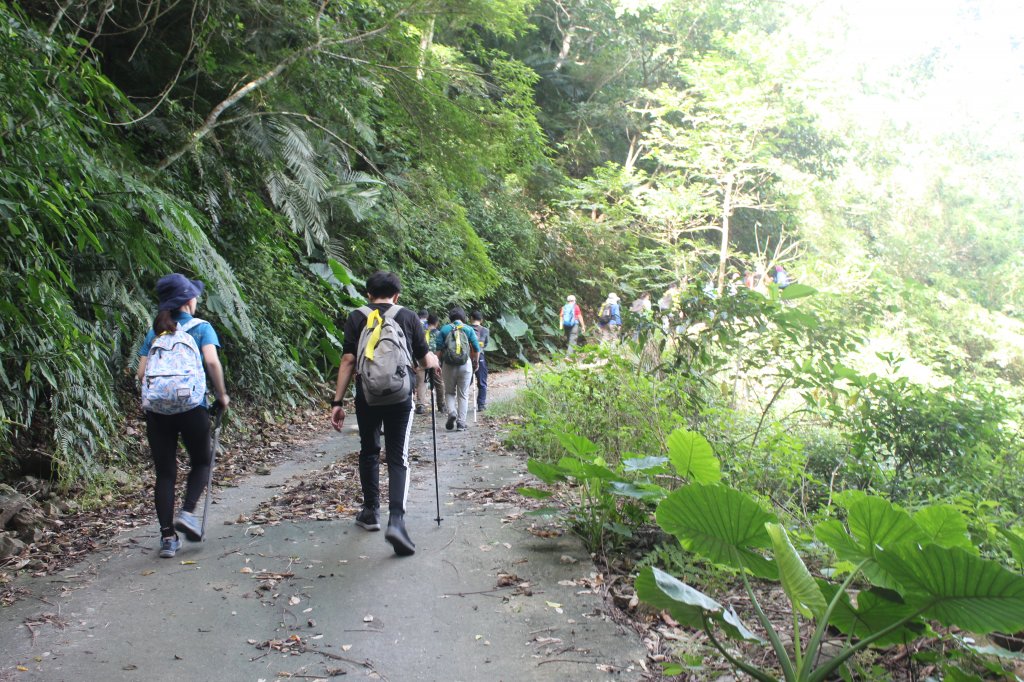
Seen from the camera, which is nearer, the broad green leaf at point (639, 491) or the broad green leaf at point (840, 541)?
the broad green leaf at point (840, 541)

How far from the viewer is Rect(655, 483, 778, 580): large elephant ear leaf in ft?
9.34

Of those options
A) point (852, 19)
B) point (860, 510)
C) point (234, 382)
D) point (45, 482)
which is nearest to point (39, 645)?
point (45, 482)

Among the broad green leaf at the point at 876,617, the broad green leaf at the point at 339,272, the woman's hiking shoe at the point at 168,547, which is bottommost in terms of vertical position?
the woman's hiking shoe at the point at 168,547

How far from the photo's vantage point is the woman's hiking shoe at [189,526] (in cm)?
473

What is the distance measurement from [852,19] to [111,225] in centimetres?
3759

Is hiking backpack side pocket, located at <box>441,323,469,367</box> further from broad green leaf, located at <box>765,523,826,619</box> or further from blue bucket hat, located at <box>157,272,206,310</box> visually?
broad green leaf, located at <box>765,523,826,619</box>

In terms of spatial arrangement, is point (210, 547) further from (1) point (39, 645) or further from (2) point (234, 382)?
(2) point (234, 382)

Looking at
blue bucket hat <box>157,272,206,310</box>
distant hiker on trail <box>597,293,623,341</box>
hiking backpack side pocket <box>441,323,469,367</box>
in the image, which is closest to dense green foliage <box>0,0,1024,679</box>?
blue bucket hat <box>157,272,206,310</box>

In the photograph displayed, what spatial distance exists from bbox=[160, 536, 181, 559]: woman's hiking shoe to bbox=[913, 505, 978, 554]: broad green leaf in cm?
408

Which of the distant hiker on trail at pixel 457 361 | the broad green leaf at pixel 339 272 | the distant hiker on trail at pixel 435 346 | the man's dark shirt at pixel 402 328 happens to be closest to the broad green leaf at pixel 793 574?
the man's dark shirt at pixel 402 328

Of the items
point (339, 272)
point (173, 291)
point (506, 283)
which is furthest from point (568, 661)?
point (506, 283)

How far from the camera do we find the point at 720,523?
2938 mm

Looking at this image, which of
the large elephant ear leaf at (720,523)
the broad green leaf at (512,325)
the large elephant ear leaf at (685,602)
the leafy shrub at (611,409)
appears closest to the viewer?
the large elephant ear leaf at (685,602)

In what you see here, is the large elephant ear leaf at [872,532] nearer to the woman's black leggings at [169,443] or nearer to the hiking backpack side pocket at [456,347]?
the woman's black leggings at [169,443]
